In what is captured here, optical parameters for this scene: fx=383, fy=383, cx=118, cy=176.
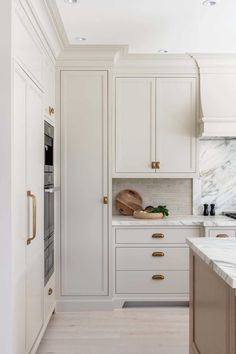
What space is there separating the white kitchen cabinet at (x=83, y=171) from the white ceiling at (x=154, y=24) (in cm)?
46

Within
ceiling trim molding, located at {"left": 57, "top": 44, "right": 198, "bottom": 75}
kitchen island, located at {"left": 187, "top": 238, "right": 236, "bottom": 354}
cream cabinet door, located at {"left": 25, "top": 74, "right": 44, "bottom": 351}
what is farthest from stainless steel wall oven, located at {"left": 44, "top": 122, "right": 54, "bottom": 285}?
kitchen island, located at {"left": 187, "top": 238, "right": 236, "bottom": 354}

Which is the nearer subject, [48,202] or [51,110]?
[48,202]

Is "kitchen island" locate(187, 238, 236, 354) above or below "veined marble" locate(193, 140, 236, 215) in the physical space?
below

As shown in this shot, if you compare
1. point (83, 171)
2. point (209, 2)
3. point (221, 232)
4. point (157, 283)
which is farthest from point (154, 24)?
point (157, 283)

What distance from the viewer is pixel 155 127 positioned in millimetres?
4020

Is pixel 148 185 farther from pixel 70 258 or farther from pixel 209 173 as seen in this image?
pixel 70 258

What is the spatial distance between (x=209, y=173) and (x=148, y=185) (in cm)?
72

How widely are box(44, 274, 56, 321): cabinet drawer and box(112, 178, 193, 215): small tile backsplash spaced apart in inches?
48.2

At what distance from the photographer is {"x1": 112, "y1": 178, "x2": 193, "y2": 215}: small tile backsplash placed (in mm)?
4418

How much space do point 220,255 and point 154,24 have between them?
2.01m

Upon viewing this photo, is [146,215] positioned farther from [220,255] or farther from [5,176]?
[5,176]

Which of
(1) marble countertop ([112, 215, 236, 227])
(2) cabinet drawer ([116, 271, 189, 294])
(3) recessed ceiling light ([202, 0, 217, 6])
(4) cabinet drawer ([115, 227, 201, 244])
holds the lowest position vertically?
(2) cabinet drawer ([116, 271, 189, 294])

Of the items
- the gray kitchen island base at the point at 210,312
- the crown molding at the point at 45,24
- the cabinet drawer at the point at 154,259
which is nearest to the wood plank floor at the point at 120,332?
the cabinet drawer at the point at 154,259

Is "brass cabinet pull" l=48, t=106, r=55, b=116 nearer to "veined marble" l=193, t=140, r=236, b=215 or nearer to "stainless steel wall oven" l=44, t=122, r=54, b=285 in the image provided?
"stainless steel wall oven" l=44, t=122, r=54, b=285
